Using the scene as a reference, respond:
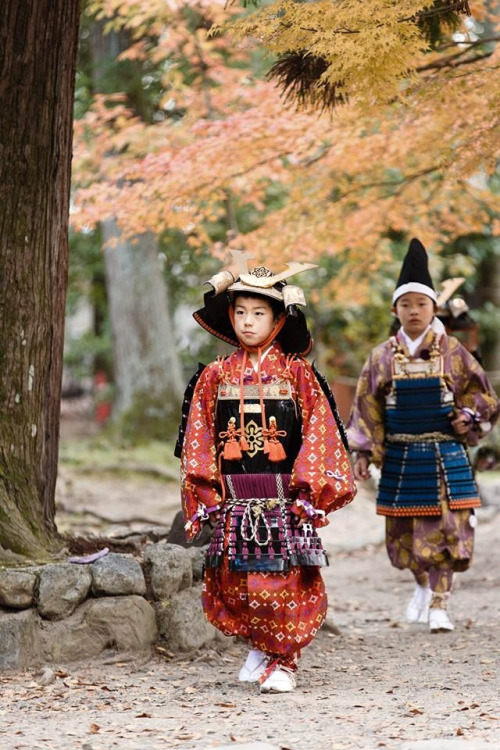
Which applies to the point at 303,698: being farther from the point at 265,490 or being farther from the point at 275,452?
the point at 275,452

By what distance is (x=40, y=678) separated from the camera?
4.42 metres

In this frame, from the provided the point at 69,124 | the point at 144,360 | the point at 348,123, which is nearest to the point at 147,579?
the point at 69,124

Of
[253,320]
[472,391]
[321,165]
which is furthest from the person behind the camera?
[321,165]

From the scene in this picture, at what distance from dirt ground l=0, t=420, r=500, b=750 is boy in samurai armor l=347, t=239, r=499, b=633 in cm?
46

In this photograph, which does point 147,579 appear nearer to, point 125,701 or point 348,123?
point 125,701

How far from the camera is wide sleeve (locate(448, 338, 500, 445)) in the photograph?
5.97 m

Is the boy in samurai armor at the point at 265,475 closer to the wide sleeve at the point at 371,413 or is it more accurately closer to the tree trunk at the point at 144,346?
the wide sleeve at the point at 371,413

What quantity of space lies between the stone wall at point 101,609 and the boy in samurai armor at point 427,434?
1.42 metres

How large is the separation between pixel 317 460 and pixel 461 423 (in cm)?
174

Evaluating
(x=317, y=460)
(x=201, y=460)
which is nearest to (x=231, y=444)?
(x=201, y=460)

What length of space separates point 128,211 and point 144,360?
6.84m

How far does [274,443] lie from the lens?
447 centimetres

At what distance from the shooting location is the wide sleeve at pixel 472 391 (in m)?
5.97

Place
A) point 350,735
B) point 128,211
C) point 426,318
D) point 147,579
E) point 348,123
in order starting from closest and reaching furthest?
1. point 350,735
2. point 147,579
3. point 426,318
4. point 348,123
5. point 128,211
